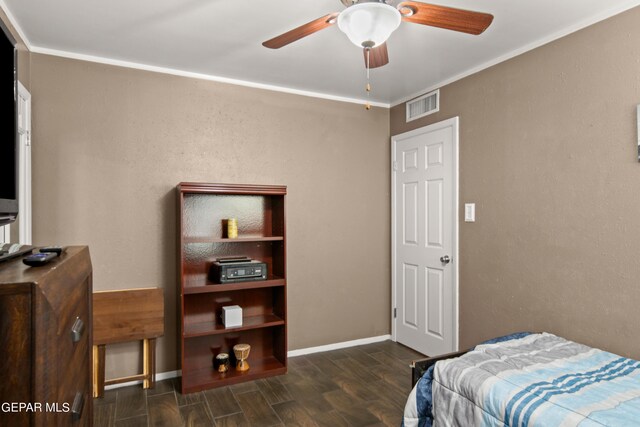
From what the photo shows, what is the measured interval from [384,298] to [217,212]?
2041mm

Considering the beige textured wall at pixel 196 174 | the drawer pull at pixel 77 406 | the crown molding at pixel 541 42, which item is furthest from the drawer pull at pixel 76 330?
the crown molding at pixel 541 42

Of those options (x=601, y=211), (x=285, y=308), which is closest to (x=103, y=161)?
(x=285, y=308)

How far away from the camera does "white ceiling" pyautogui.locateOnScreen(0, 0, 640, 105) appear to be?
7.50 feet

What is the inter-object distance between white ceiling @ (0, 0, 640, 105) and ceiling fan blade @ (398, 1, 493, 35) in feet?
1.52

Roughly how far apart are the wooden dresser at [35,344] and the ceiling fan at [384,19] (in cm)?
137

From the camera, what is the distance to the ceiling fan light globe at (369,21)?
5.07 feet

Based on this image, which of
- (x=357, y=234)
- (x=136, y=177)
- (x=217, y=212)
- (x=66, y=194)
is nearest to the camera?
(x=66, y=194)

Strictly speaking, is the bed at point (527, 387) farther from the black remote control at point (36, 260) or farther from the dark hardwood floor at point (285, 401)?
the black remote control at point (36, 260)

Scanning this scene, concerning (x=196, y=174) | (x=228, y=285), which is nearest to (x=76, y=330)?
(x=228, y=285)

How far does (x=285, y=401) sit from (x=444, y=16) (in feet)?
8.73

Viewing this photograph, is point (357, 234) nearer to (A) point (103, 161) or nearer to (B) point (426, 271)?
(B) point (426, 271)

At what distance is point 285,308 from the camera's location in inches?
132

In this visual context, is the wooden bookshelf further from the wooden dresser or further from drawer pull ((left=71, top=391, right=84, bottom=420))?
the wooden dresser

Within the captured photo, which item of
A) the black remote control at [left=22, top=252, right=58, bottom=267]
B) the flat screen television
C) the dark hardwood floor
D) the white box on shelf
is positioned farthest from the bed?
the flat screen television
